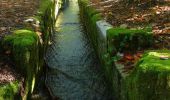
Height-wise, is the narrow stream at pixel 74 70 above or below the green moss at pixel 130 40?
below

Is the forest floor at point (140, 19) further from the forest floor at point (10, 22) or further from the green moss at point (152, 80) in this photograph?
the forest floor at point (10, 22)

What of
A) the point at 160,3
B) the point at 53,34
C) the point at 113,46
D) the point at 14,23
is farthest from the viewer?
the point at 53,34

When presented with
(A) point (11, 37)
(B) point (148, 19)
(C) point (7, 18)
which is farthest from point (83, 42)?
(A) point (11, 37)

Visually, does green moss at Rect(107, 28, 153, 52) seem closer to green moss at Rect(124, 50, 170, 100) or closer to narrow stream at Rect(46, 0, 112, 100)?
narrow stream at Rect(46, 0, 112, 100)

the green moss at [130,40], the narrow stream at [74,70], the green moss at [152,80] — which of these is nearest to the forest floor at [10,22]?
the narrow stream at [74,70]

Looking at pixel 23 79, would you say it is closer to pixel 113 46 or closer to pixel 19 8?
pixel 113 46

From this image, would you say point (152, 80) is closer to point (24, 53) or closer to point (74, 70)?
point (24, 53)

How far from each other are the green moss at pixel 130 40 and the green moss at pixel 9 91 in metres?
2.27

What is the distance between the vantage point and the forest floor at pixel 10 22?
6871 millimetres

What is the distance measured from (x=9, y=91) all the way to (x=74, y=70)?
567 cm

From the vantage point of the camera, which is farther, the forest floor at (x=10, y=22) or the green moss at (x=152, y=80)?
the forest floor at (x=10, y=22)

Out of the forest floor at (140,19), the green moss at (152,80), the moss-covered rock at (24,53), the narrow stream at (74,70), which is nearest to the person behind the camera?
the green moss at (152,80)

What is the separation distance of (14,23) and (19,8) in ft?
11.3

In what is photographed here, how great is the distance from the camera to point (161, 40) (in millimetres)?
7953
